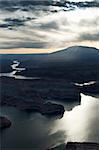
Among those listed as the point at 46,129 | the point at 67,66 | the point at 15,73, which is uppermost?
the point at 67,66

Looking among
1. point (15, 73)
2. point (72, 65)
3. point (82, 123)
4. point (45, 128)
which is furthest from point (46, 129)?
point (72, 65)

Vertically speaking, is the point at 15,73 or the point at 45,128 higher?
the point at 15,73

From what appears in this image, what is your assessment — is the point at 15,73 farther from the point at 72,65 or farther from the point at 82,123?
the point at 82,123

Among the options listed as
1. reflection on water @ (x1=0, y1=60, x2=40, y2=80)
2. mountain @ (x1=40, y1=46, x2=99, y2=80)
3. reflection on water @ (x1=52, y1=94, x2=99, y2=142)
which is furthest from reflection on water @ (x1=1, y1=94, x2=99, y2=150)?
mountain @ (x1=40, y1=46, x2=99, y2=80)

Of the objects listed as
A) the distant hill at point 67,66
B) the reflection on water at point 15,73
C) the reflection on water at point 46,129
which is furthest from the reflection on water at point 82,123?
the reflection on water at point 15,73

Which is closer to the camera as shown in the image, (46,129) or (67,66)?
(46,129)

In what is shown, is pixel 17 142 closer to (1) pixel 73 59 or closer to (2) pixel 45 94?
(2) pixel 45 94

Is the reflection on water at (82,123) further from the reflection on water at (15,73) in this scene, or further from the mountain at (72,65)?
the reflection on water at (15,73)

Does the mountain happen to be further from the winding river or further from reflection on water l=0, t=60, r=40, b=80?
the winding river
